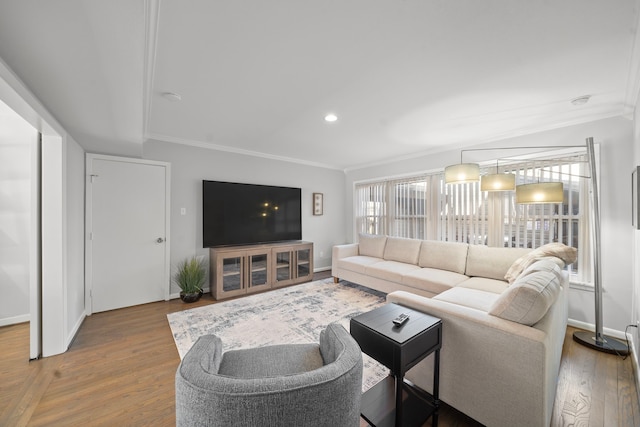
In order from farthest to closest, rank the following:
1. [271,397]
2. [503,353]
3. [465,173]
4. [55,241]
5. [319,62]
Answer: [465,173]
[55,241]
[319,62]
[503,353]
[271,397]

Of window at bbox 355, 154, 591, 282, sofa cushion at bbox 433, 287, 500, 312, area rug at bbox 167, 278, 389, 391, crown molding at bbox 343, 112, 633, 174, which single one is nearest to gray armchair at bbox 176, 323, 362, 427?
area rug at bbox 167, 278, 389, 391

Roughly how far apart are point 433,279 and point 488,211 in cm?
143

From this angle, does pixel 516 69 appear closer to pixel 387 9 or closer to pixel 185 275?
pixel 387 9

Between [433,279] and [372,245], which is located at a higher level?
[372,245]

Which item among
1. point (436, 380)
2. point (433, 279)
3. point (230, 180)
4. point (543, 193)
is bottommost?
point (436, 380)

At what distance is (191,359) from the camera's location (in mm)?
911

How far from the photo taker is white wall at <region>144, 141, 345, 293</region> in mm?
3750

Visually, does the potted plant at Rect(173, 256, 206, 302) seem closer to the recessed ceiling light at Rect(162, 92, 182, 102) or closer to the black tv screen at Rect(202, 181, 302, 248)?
the black tv screen at Rect(202, 181, 302, 248)

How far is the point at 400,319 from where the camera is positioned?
1555 mm

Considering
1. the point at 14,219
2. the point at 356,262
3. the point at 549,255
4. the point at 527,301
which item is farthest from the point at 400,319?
the point at 14,219

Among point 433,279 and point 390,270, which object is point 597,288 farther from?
point 390,270

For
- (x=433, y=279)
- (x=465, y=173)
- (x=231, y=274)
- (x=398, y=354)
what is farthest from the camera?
(x=231, y=274)

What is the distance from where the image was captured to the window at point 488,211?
301 centimetres

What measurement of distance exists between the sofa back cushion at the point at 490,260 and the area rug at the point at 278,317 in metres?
1.32
